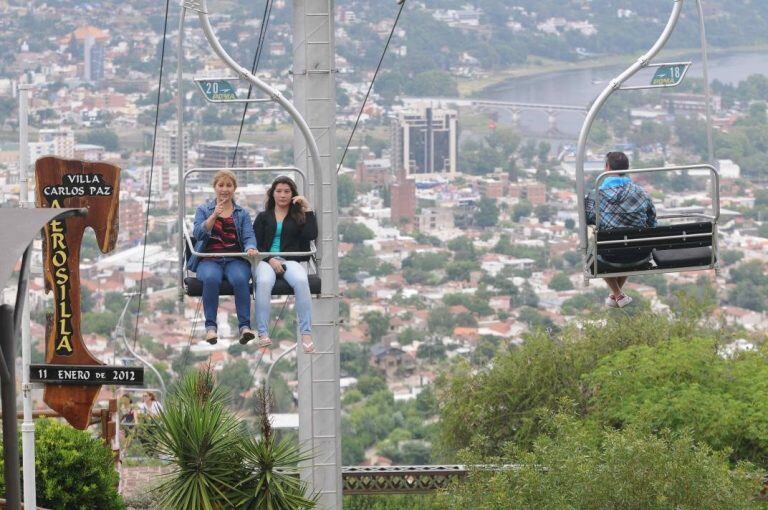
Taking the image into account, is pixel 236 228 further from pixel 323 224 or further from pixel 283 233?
pixel 323 224

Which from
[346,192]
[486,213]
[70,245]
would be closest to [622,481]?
[70,245]

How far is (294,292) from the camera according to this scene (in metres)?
9.16

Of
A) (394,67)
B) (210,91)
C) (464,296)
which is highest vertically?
(394,67)

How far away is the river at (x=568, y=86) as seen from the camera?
12838cm

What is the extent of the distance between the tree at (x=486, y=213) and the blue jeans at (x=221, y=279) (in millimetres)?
107772

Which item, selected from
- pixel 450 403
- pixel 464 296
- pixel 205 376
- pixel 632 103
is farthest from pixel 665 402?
pixel 632 103

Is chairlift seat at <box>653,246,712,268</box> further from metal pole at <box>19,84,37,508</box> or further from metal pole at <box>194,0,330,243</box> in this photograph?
metal pole at <box>19,84,37,508</box>

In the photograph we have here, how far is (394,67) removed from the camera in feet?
451

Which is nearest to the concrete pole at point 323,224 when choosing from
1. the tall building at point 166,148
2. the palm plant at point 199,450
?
the palm plant at point 199,450

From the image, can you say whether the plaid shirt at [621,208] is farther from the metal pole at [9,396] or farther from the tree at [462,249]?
the tree at [462,249]

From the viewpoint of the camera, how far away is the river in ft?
421

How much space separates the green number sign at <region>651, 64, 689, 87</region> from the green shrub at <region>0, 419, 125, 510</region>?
5.27 meters

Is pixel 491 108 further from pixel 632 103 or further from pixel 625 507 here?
pixel 625 507

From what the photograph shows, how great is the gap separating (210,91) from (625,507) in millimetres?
4576
